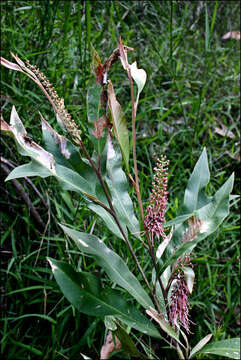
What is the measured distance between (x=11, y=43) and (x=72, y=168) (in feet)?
2.96

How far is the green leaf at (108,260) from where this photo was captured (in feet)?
2.65

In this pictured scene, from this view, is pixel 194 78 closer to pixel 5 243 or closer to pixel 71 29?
pixel 71 29

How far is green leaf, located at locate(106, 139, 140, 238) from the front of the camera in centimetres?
96

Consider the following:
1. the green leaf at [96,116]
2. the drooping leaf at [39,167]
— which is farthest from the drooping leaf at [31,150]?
the green leaf at [96,116]

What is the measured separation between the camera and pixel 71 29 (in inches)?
80.4

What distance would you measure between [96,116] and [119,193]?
0.24m

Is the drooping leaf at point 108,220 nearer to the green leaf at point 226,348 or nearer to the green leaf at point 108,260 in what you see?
the green leaf at point 108,260

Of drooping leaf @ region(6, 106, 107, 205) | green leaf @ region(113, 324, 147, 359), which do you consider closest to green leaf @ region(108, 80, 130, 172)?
drooping leaf @ region(6, 106, 107, 205)

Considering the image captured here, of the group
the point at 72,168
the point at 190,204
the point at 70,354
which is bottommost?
the point at 70,354

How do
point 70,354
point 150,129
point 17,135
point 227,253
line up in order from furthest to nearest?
point 150,129
point 227,253
point 70,354
point 17,135

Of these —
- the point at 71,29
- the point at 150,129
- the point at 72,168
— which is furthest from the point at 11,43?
the point at 72,168

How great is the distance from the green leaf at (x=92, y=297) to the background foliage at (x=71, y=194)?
1.33 feet

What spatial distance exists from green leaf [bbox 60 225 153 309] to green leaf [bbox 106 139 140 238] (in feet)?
0.31

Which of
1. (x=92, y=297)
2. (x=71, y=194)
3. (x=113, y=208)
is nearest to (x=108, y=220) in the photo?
(x=113, y=208)
